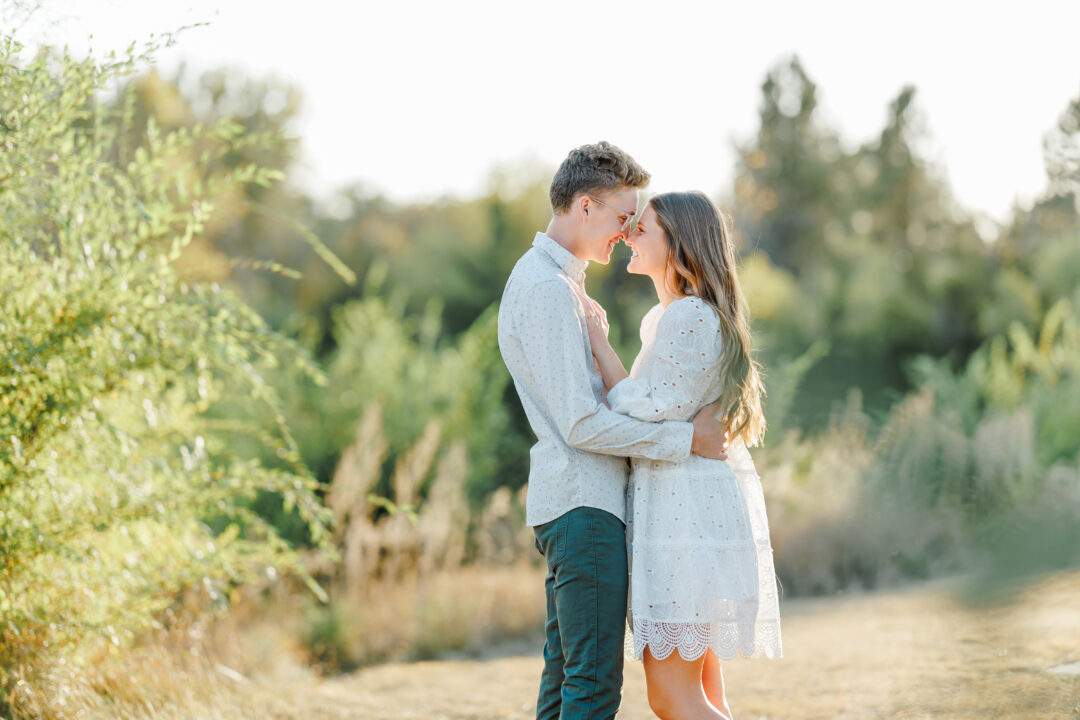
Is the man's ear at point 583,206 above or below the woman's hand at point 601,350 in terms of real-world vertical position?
above

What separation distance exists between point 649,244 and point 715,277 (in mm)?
206

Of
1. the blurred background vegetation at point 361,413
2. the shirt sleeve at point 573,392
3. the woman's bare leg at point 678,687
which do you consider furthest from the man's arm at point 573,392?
the blurred background vegetation at point 361,413

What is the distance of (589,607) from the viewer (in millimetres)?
2561

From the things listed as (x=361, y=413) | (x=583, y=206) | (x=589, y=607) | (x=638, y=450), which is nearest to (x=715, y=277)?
(x=583, y=206)

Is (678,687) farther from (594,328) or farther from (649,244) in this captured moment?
(649,244)

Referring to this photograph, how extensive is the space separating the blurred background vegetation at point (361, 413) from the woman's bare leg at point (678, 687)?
1474 millimetres

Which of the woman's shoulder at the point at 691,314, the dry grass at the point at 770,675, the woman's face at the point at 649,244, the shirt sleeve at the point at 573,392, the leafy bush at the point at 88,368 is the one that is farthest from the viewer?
the dry grass at the point at 770,675

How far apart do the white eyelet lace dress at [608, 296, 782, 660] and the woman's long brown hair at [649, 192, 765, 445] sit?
48 mm

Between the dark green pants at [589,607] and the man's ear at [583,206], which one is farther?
the man's ear at [583,206]

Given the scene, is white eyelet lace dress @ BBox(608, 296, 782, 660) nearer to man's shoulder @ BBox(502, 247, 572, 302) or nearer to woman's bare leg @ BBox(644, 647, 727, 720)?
woman's bare leg @ BBox(644, 647, 727, 720)

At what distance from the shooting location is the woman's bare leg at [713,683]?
112 inches

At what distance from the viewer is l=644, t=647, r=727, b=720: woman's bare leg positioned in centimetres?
263

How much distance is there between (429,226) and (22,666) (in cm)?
1290

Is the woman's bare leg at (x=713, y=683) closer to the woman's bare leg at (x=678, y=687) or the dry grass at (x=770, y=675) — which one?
the woman's bare leg at (x=678, y=687)
